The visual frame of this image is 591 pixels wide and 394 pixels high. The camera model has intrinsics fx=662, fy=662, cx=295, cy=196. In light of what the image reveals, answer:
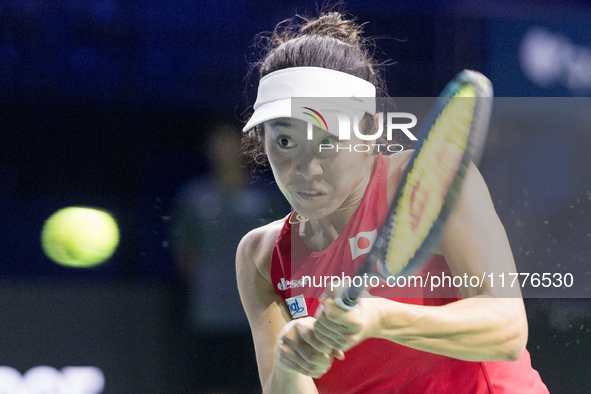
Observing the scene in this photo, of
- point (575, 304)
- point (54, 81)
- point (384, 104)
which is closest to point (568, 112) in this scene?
point (575, 304)

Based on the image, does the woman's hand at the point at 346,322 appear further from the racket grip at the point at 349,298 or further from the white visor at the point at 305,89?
the white visor at the point at 305,89

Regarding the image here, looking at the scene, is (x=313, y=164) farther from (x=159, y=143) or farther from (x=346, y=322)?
(x=159, y=143)

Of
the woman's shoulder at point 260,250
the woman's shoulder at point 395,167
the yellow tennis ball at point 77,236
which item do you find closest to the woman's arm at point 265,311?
the woman's shoulder at point 260,250

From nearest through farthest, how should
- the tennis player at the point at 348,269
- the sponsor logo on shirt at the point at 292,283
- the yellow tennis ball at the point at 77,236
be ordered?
the tennis player at the point at 348,269 < the sponsor logo on shirt at the point at 292,283 < the yellow tennis ball at the point at 77,236

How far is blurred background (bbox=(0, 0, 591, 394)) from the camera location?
1.72 m

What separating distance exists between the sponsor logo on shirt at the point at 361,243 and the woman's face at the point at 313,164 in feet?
0.22

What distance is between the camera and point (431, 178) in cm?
65

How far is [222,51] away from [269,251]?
3.18 ft

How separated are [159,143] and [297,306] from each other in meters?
0.99

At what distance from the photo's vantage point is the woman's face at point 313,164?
0.89m

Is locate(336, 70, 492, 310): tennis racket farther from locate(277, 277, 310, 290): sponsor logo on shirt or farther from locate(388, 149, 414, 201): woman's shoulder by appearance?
locate(277, 277, 310, 290): sponsor logo on shirt

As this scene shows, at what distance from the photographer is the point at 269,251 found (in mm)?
1072

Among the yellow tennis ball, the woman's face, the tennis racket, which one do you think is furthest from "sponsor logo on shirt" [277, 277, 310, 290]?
the yellow tennis ball

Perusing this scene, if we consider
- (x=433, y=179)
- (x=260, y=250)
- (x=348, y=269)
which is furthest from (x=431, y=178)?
(x=260, y=250)
